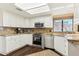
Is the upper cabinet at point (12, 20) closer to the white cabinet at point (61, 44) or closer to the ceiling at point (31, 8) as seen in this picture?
the ceiling at point (31, 8)

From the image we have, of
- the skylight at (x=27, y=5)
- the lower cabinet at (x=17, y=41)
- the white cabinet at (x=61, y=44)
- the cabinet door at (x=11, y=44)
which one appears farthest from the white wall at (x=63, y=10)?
the cabinet door at (x=11, y=44)

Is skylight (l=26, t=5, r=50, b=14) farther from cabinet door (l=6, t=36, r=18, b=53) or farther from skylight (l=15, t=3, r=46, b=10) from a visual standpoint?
cabinet door (l=6, t=36, r=18, b=53)

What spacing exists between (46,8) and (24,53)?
61cm

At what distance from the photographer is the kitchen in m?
0.95

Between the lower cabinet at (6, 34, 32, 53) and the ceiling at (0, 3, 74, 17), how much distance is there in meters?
0.29

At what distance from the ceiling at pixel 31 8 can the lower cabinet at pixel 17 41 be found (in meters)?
0.29

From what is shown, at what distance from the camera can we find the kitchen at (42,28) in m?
0.95

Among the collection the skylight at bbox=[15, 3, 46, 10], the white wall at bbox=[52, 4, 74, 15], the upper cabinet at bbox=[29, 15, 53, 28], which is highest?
the skylight at bbox=[15, 3, 46, 10]

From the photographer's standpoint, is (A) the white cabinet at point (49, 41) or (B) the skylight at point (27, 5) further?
(A) the white cabinet at point (49, 41)

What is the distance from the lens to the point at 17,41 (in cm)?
107

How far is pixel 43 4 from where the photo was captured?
98 cm

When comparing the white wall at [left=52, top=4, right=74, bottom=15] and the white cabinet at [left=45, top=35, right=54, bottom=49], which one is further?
the white cabinet at [left=45, top=35, right=54, bottom=49]

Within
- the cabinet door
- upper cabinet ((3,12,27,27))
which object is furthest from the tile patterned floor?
upper cabinet ((3,12,27,27))

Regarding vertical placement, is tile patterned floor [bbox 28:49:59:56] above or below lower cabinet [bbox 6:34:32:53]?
below
